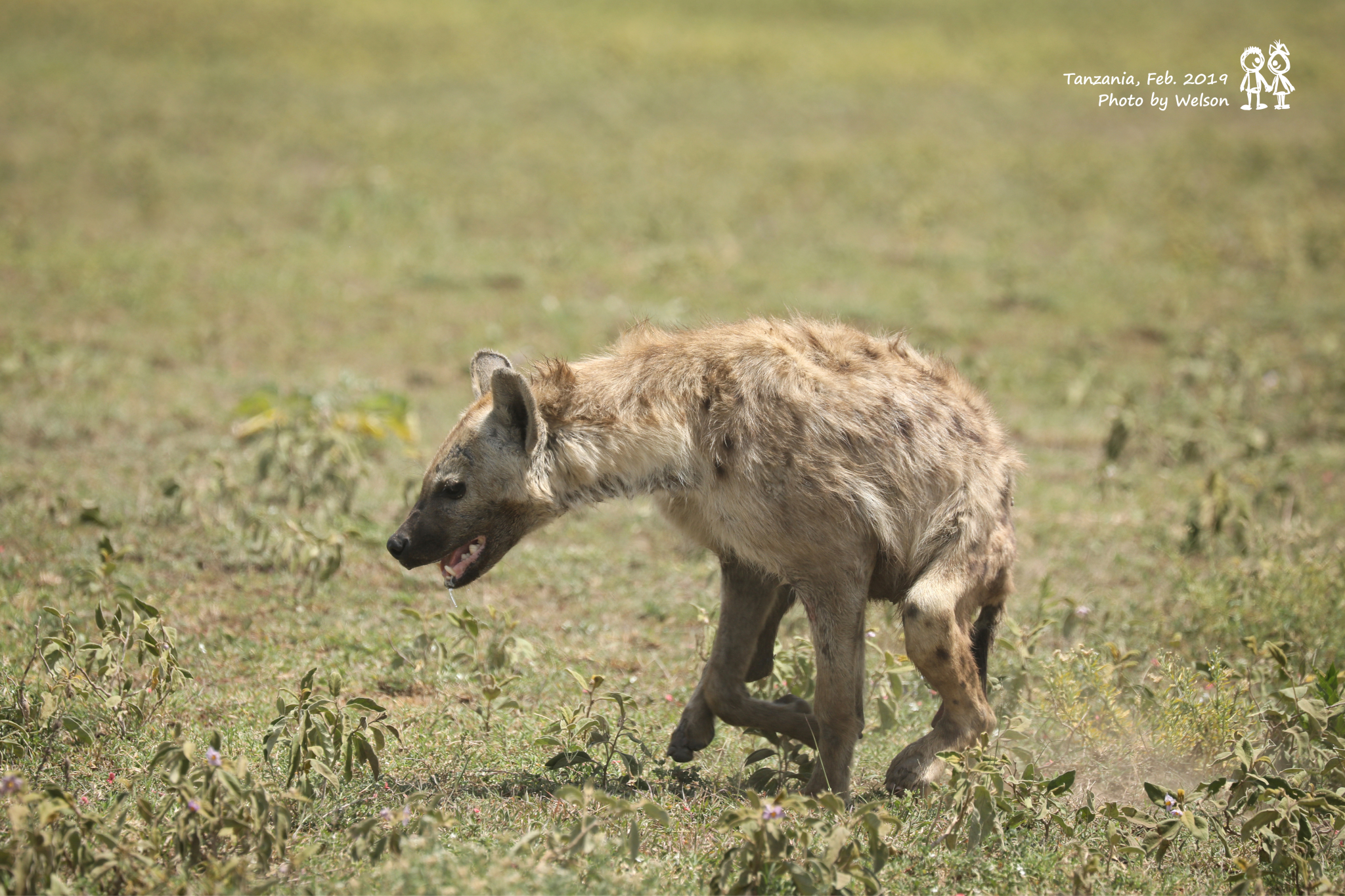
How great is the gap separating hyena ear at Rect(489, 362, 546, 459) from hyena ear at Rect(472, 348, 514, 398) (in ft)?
1.15

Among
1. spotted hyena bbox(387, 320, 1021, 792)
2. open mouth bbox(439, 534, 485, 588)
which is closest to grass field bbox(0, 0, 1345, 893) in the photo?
spotted hyena bbox(387, 320, 1021, 792)

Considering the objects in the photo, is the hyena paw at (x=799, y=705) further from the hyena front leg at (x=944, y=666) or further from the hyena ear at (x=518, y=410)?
the hyena ear at (x=518, y=410)

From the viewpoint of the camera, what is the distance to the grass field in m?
3.83

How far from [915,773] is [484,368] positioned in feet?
7.29

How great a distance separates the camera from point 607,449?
420cm

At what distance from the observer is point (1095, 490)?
8.55 metres

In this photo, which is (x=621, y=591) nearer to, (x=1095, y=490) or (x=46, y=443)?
(x=1095, y=490)

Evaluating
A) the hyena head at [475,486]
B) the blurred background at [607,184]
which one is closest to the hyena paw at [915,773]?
the hyena head at [475,486]

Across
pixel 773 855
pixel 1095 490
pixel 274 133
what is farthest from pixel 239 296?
pixel 773 855

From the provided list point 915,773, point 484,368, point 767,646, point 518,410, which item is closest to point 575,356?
point 484,368

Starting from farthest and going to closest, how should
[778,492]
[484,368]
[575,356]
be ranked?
[575,356] → [484,368] → [778,492]

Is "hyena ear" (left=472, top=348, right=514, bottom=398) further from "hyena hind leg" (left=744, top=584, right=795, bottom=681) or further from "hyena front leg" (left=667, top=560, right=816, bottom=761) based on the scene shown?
"hyena hind leg" (left=744, top=584, right=795, bottom=681)

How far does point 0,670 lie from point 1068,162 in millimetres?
17608

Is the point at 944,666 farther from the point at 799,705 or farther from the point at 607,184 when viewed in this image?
the point at 607,184
